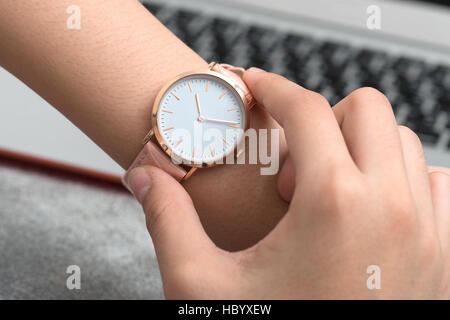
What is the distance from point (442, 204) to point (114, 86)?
43 cm

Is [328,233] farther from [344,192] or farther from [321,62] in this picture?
[321,62]

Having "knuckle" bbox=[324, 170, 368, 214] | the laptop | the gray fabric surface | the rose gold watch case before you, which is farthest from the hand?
the laptop

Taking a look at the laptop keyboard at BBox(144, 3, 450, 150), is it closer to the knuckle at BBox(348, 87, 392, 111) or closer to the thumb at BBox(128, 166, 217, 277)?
the knuckle at BBox(348, 87, 392, 111)

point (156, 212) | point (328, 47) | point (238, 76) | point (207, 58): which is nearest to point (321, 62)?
point (328, 47)

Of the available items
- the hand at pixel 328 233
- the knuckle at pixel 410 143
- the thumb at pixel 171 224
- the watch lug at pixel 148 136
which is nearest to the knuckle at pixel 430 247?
the hand at pixel 328 233

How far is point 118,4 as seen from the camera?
728mm

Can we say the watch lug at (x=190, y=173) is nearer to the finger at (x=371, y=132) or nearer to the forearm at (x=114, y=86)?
the forearm at (x=114, y=86)

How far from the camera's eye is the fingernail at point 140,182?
61 centimetres

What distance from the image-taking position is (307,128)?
524 mm

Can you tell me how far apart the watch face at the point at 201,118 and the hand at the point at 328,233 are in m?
0.12

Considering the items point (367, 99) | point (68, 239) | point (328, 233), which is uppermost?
point (367, 99)

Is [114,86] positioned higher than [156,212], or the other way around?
[114,86]

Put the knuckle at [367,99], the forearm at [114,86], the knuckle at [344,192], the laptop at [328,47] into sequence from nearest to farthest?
the knuckle at [344,192] < the knuckle at [367,99] < the forearm at [114,86] < the laptop at [328,47]
